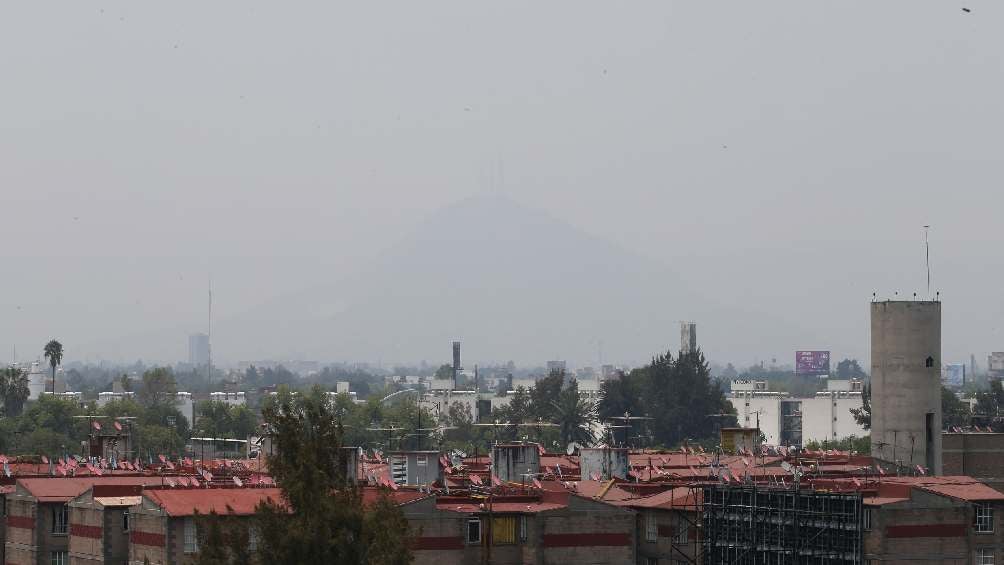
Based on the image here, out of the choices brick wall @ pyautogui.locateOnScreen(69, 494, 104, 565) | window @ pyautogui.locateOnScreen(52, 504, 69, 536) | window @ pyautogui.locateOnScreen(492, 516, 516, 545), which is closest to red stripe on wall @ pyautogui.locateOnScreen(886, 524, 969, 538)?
window @ pyautogui.locateOnScreen(492, 516, 516, 545)

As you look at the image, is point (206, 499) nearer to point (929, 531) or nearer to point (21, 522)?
point (21, 522)

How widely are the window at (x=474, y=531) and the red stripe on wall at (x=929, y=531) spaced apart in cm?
1611

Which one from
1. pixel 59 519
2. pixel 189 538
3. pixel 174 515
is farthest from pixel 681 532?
pixel 59 519

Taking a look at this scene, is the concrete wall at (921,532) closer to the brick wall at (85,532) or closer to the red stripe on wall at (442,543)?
the red stripe on wall at (442,543)

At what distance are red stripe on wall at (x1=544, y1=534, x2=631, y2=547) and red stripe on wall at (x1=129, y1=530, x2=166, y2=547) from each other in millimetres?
14952

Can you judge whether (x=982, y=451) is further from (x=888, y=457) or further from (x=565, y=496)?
(x=565, y=496)

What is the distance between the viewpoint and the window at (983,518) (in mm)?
90938

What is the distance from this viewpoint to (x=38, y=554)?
95.1 m

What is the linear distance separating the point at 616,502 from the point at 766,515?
653cm

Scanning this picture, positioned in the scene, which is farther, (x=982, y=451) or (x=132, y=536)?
(x=982, y=451)

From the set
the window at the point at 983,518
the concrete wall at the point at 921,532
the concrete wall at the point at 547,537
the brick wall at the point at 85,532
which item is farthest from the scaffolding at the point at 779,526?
the brick wall at the point at 85,532

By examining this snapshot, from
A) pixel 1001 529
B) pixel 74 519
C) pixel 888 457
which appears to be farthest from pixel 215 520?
pixel 888 457

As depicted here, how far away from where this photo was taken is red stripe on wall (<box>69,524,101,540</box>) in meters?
90.2

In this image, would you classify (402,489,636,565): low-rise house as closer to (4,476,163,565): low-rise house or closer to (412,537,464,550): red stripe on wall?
(412,537,464,550): red stripe on wall
